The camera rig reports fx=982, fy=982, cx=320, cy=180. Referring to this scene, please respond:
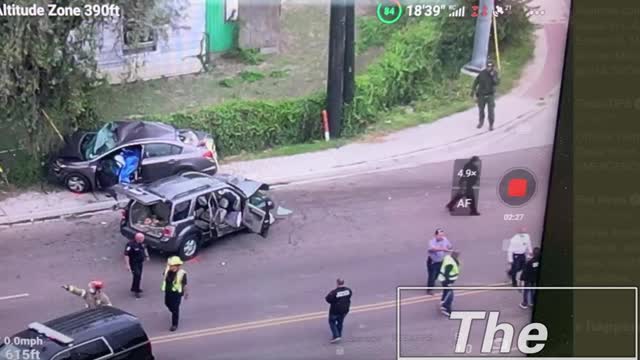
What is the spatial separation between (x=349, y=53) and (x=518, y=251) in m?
0.81

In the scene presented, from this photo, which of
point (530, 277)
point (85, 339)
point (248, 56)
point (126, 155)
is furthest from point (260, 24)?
point (530, 277)

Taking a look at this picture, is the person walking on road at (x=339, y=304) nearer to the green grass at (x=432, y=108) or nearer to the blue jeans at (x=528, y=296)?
the green grass at (x=432, y=108)

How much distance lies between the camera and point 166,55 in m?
2.88

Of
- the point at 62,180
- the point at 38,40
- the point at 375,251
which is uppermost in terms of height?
the point at 38,40

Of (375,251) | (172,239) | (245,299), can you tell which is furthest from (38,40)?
(375,251)

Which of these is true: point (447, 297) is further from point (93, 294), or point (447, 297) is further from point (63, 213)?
point (63, 213)

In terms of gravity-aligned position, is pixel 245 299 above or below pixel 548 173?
below

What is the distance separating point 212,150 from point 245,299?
466 millimetres

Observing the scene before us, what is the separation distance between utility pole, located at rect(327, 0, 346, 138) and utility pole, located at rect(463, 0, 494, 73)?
37 cm

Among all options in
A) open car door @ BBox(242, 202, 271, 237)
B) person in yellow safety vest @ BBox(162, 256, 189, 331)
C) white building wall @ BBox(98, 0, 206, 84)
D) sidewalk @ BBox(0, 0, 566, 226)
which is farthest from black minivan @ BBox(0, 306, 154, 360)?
white building wall @ BBox(98, 0, 206, 84)

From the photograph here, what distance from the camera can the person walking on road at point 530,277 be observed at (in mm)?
3070

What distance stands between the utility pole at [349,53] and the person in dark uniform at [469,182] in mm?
412

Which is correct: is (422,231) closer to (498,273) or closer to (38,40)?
(498,273)

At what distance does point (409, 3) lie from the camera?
2869mm
